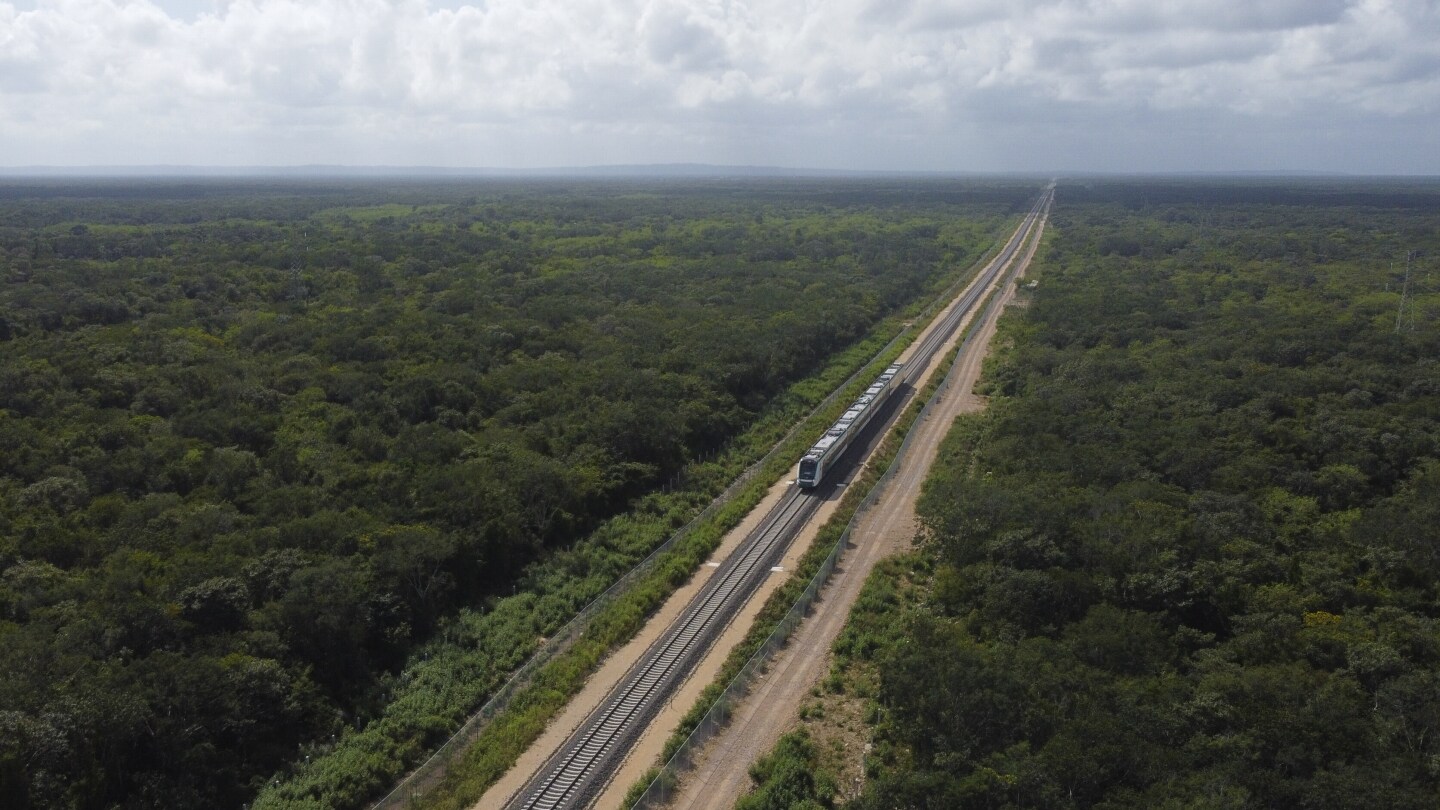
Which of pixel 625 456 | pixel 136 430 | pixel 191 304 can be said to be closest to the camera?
pixel 136 430

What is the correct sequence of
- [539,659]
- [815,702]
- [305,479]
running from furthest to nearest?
[305,479] → [539,659] → [815,702]

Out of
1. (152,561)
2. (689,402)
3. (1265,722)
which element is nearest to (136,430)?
(152,561)

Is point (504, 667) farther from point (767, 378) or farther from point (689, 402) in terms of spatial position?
point (767, 378)

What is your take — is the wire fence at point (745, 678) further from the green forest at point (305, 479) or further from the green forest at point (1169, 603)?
the green forest at point (305, 479)

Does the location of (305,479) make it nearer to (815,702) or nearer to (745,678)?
(745,678)

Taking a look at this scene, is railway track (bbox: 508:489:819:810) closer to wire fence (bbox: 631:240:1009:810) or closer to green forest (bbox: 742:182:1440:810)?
wire fence (bbox: 631:240:1009:810)

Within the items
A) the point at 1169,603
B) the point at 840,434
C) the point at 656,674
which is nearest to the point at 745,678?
the point at 656,674
